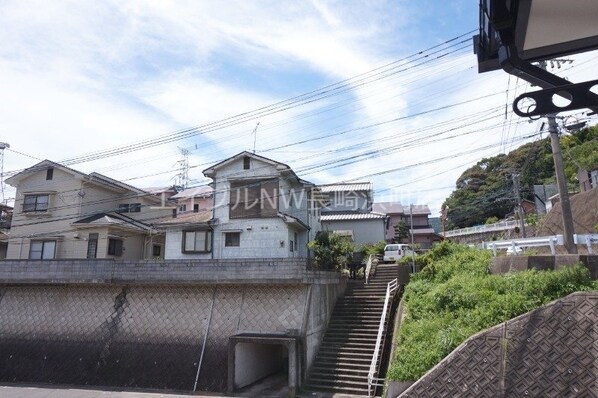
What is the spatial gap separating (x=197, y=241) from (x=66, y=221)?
350 inches

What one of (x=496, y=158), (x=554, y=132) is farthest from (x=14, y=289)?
(x=496, y=158)

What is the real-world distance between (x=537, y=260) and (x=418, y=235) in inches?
1389

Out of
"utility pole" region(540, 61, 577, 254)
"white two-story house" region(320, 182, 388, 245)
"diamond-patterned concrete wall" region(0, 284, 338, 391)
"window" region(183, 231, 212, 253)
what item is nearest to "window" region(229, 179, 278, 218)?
"window" region(183, 231, 212, 253)

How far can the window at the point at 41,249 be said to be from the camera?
75.2ft

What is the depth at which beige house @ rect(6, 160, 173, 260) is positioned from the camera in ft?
74.2

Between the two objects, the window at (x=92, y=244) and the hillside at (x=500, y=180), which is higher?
the hillside at (x=500, y=180)

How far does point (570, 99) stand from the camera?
107 inches

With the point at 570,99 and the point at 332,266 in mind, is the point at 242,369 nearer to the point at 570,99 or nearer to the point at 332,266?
the point at 332,266

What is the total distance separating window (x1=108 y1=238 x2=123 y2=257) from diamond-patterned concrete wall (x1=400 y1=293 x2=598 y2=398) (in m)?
19.9

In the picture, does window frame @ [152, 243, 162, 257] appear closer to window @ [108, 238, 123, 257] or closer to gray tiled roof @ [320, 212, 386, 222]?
window @ [108, 238, 123, 257]

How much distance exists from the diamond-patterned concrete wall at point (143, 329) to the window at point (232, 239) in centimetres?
521

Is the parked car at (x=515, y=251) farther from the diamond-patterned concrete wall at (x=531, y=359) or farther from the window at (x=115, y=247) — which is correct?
the window at (x=115, y=247)

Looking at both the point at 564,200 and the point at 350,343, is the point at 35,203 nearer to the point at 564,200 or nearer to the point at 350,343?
the point at 350,343

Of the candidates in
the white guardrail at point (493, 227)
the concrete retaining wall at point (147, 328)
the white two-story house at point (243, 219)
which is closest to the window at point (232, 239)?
the white two-story house at point (243, 219)
